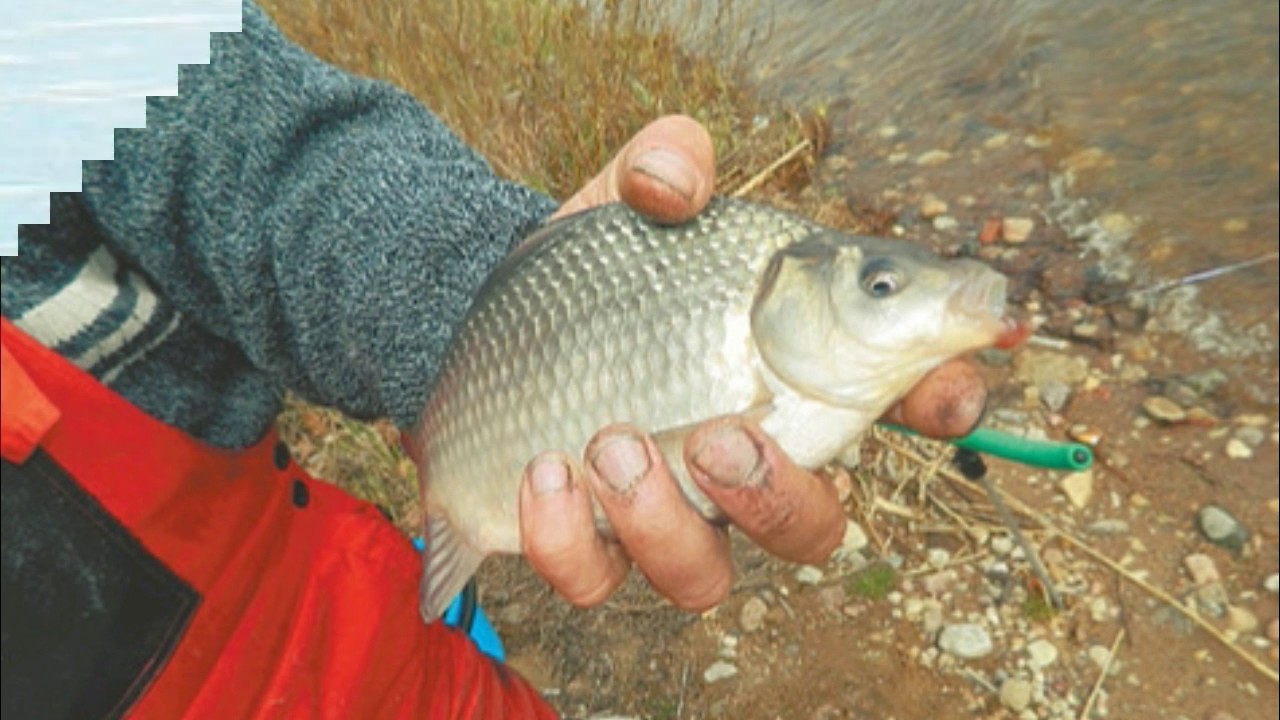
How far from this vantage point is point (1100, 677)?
2529mm

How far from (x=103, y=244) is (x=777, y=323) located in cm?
93

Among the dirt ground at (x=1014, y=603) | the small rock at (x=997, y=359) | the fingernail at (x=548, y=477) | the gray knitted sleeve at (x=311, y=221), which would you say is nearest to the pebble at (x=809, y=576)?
the dirt ground at (x=1014, y=603)

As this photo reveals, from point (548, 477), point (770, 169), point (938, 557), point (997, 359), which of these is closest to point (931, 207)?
point (770, 169)

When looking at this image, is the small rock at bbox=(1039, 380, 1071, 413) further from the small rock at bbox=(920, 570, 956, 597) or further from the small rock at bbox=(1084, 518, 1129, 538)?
the small rock at bbox=(920, 570, 956, 597)

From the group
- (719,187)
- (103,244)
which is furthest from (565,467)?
(719,187)

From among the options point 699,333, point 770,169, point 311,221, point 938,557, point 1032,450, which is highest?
point 311,221

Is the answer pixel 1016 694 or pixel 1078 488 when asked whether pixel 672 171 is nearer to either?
pixel 1016 694

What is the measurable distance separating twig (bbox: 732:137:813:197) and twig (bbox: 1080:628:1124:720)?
2.08 metres

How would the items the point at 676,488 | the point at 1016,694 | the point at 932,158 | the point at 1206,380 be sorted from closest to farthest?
the point at 676,488, the point at 1016,694, the point at 1206,380, the point at 932,158

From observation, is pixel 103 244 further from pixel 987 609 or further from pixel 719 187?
pixel 719 187

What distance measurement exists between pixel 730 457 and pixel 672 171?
1.20 ft

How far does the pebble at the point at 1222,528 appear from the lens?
2.83 meters

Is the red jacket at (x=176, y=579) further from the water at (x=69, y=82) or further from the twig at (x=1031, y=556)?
the twig at (x=1031, y=556)

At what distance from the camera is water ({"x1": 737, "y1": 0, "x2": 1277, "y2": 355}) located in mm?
3986
